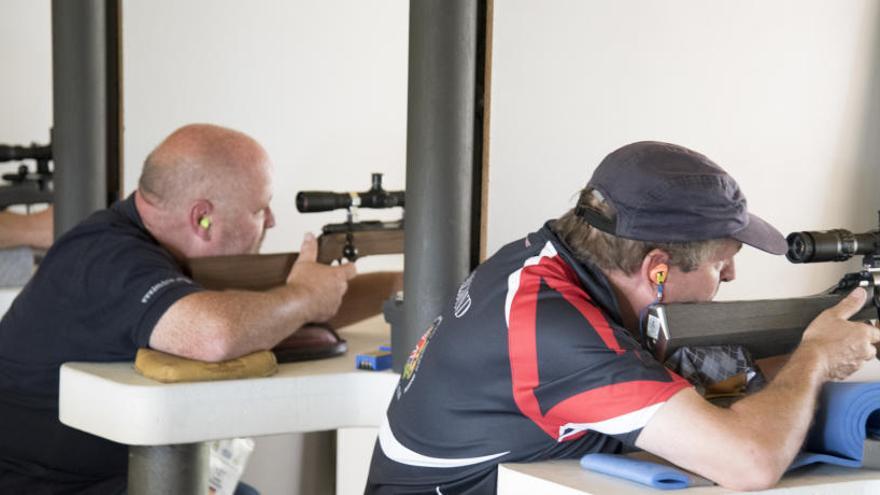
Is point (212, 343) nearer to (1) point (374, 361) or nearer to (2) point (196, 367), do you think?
(2) point (196, 367)

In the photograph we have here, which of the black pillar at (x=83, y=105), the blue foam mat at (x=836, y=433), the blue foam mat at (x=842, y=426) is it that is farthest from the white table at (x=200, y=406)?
the black pillar at (x=83, y=105)

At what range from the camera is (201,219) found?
9.21 ft

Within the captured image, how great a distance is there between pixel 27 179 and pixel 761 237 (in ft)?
10.6

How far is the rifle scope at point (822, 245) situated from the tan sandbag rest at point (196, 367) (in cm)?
107

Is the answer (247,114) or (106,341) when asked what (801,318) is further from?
(247,114)

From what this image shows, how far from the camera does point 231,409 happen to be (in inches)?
95.3

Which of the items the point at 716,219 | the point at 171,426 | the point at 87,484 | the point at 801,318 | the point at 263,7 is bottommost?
the point at 87,484

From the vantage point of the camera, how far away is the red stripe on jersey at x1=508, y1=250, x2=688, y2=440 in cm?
Answer: 168

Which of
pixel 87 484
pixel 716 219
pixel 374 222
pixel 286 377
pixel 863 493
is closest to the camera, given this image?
pixel 863 493

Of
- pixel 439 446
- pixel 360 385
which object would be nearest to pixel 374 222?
pixel 360 385

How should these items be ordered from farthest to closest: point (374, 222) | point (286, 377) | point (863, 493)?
point (374, 222) → point (286, 377) → point (863, 493)

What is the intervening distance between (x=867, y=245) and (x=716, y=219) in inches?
14.2

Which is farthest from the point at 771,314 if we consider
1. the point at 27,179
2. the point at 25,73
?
the point at 25,73

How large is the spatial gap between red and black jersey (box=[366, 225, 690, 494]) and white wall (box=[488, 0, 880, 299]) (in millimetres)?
661
